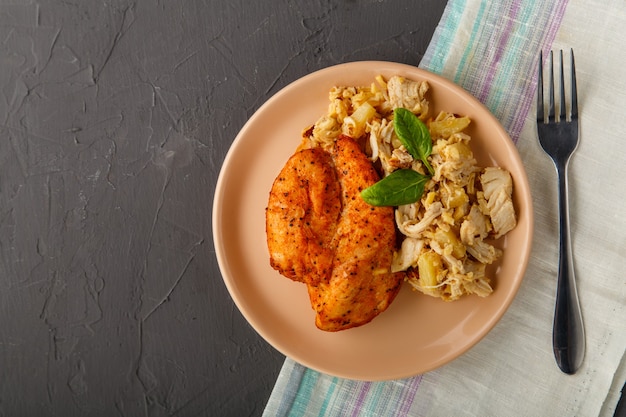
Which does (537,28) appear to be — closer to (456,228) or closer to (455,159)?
(455,159)

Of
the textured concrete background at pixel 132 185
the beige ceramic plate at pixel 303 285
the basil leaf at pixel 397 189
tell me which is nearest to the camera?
the basil leaf at pixel 397 189

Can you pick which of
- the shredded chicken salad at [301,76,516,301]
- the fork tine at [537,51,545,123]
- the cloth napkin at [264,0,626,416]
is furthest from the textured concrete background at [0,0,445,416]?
the fork tine at [537,51,545,123]

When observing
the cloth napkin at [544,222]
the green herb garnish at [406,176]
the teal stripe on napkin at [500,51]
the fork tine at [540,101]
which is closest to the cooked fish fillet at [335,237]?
the green herb garnish at [406,176]

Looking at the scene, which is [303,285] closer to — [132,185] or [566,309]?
[132,185]

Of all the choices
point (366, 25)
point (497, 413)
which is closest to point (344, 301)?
point (497, 413)

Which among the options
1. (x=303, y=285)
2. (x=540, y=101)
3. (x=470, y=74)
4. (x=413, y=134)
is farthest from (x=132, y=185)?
(x=540, y=101)

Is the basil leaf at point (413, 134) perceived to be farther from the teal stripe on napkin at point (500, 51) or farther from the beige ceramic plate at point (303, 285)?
the teal stripe on napkin at point (500, 51)

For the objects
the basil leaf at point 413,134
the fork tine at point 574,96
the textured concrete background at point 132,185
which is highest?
the fork tine at point 574,96

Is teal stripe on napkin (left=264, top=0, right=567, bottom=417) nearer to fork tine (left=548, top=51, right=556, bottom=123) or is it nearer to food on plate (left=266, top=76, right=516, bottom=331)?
fork tine (left=548, top=51, right=556, bottom=123)
